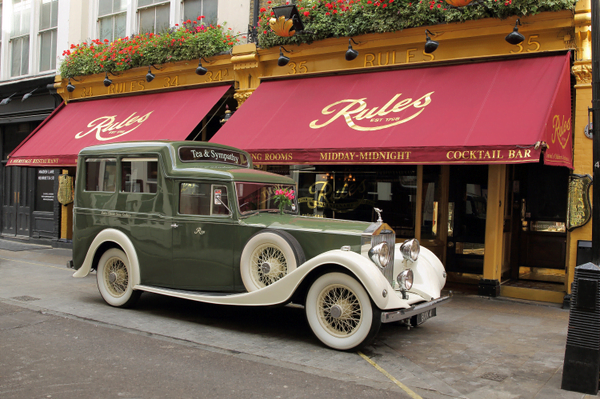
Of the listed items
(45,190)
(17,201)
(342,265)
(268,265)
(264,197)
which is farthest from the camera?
(17,201)

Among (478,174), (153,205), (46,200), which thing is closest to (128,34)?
(46,200)

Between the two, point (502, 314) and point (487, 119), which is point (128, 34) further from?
point (502, 314)

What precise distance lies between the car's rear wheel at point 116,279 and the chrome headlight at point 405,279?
3660 millimetres

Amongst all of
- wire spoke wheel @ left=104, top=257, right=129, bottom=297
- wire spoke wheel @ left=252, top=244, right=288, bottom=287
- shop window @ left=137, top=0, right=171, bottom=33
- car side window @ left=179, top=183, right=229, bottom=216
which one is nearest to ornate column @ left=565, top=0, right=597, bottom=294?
wire spoke wheel @ left=252, top=244, right=288, bottom=287

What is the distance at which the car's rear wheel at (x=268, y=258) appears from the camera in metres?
5.98

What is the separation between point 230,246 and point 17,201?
41.6 ft

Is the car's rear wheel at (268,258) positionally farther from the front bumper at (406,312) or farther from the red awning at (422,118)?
the red awning at (422,118)

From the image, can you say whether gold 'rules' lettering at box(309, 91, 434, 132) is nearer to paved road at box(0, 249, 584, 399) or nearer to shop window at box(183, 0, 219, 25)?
paved road at box(0, 249, 584, 399)

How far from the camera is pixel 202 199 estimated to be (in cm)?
673

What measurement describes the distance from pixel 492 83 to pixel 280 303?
16.4 ft

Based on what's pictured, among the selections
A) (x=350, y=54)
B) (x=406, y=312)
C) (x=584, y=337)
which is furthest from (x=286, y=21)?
(x=584, y=337)

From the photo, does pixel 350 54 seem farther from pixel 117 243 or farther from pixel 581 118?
A: pixel 117 243

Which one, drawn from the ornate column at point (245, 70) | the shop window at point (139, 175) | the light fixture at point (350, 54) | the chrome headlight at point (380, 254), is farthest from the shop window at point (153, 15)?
the chrome headlight at point (380, 254)

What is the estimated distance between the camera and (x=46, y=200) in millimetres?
15617
